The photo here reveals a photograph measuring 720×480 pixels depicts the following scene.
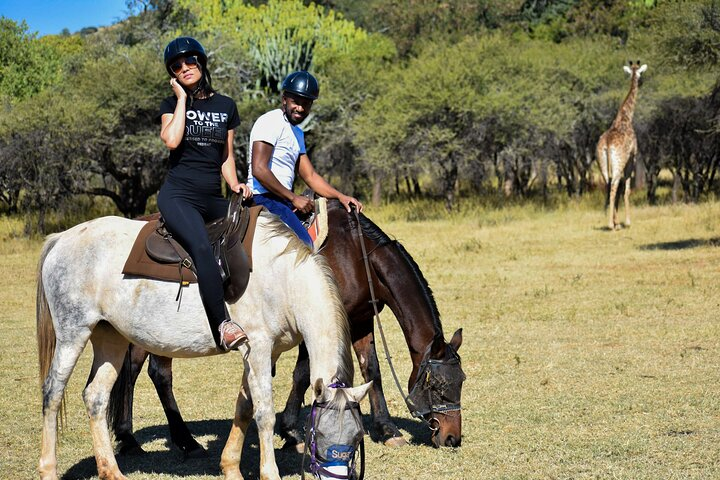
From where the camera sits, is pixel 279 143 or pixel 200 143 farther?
pixel 279 143

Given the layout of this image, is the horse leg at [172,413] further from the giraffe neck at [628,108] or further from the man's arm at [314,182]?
the giraffe neck at [628,108]

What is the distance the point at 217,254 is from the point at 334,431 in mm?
1544

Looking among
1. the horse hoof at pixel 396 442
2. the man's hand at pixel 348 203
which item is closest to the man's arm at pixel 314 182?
the man's hand at pixel 348 203

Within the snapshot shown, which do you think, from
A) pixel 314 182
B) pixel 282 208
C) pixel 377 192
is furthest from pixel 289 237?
pixel 377 192

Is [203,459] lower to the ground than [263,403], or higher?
lower

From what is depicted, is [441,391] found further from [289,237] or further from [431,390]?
[289,237]

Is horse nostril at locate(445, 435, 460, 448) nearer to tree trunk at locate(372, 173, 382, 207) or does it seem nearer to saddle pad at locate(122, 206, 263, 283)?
saddle pad at locate(122, 206, 263, 283)

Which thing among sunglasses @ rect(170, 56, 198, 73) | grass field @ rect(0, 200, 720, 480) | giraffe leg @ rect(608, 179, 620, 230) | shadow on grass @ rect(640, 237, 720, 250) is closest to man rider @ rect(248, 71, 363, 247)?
sunglasses @ rect(170, 56, 198, 73)

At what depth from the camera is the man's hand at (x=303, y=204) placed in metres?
6.48

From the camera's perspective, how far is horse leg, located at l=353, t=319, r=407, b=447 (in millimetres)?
6730

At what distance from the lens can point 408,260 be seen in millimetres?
6496

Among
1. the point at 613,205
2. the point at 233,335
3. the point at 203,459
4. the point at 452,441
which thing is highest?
the point at 613,205

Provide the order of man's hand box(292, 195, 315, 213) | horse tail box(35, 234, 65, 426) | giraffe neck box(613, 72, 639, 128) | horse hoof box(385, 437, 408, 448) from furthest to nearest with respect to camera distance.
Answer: giraffe neck box(613, 72, 639, 128), horse hoof box(385, 437, 408, 448), man's hand box(292, 195, 315, 213), horse tail box(35, 234, 65, 426)

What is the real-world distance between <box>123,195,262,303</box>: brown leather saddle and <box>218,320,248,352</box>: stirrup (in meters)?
0.24
